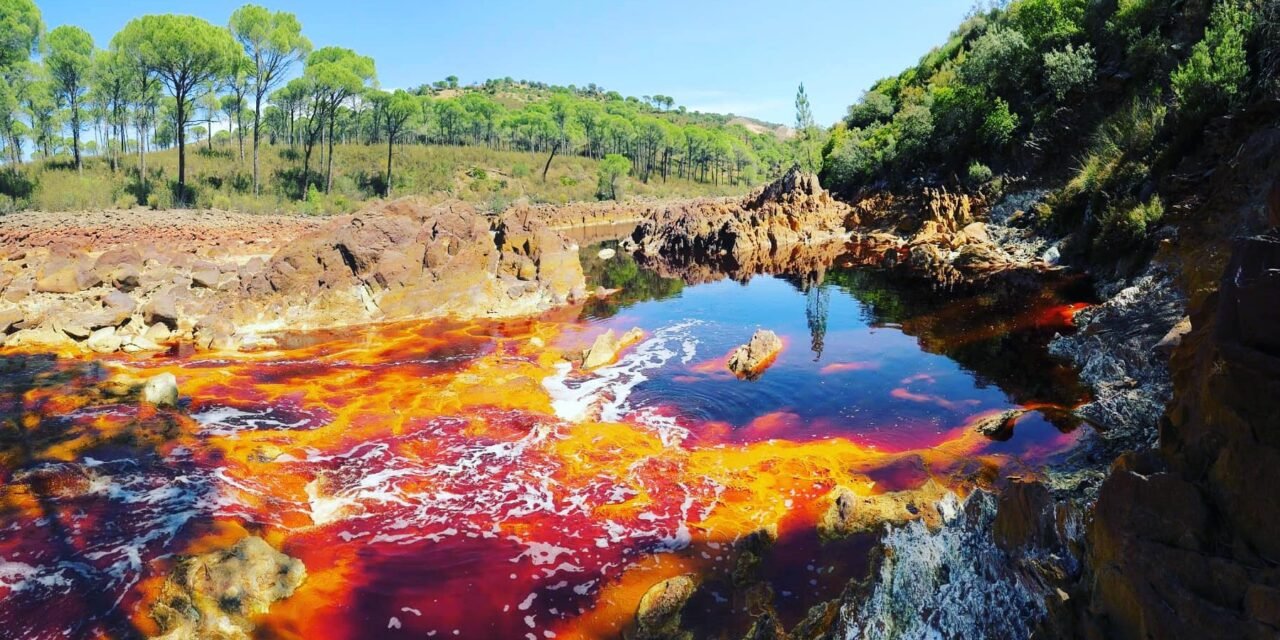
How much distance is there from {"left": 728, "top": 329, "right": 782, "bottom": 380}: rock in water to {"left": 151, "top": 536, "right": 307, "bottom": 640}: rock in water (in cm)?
1033

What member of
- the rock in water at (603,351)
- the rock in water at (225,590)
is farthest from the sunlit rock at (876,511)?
the rock in water at (603,351)

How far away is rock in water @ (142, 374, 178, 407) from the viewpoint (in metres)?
12.3

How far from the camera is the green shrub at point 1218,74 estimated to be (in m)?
16.7

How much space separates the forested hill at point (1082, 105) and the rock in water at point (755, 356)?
32.6 feet

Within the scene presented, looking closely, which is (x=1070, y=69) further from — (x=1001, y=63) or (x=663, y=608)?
(x=663, y=608)

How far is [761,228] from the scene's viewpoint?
43406 millimetres

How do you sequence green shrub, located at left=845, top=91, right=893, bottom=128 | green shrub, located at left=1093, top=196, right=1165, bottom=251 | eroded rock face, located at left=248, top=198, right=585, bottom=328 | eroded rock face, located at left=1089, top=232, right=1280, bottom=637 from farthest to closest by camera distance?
green shrub, located at left=845, top=91, right=893, bottom=128
eroded rock face, located at left=248, top=198, right=585, bottom=328
green shrub, located at left=1093, top=196, right=1165, bottom=251
eroded rock face, located at left=1089, top=232, right=1280, bottom=637

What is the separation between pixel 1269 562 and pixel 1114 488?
41.1 inches

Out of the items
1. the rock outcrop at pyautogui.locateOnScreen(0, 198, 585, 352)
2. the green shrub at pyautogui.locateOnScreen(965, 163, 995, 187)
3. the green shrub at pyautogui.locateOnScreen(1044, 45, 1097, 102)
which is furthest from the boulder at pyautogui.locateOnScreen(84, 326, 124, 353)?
the green shrub at pyautogui.locateOnScreen(1044, 45, 1097, 102)

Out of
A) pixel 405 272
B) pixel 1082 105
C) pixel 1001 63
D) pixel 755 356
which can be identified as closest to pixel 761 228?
pixel 1001 63

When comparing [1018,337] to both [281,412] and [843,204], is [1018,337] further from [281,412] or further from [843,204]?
[843,204]

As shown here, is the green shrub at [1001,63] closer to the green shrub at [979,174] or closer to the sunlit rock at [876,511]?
the green shrub at [979,174]

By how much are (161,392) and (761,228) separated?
36346 mm

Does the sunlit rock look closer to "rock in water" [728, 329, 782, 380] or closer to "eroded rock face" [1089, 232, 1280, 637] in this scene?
"eroded rock face" [1089, 232, 1280, 637]
